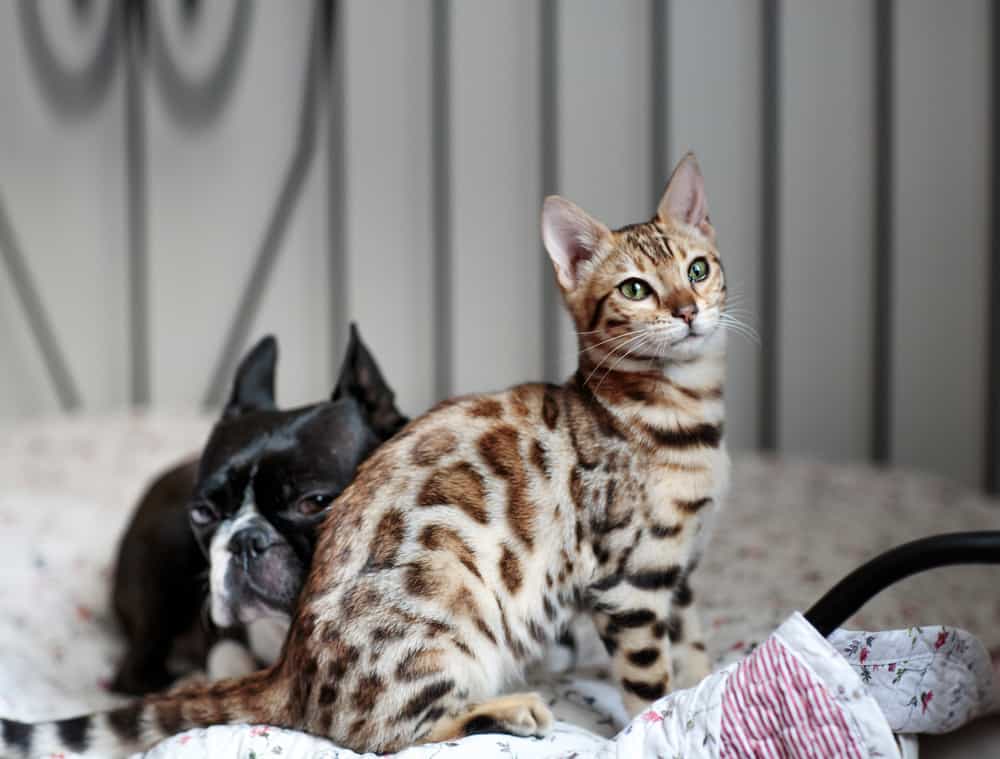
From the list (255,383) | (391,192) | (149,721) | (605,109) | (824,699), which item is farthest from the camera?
(391,192)

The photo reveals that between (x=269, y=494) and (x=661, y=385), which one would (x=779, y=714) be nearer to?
(x=661, y=385)

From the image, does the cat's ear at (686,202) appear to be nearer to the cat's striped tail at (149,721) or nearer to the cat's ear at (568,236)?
the cat's ear at (568,236)

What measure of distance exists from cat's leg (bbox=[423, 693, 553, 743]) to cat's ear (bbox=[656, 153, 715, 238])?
56cm

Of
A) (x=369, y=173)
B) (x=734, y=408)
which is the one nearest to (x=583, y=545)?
(x=734, y=408)

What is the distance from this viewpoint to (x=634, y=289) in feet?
3.47

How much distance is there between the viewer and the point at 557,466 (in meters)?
Answer: 1.06

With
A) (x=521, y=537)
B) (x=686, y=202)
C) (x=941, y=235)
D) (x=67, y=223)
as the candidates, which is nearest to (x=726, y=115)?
(x=941, y=235)

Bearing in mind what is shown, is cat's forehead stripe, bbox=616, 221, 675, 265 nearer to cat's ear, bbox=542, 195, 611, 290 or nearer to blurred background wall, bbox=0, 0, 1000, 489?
cat's ear, bbox=542, 195, 611, 290

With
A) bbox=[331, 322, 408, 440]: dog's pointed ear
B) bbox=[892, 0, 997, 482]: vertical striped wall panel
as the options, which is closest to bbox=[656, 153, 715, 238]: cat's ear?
bbox=[331, 322, 408, 440]: dog's pointed ear

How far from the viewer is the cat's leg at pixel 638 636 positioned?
102 cm

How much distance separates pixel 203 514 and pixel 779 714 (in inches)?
27.7

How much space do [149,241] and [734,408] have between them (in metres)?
1.75

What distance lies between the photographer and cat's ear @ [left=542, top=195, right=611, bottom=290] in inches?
42.8

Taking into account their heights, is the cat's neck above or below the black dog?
above
